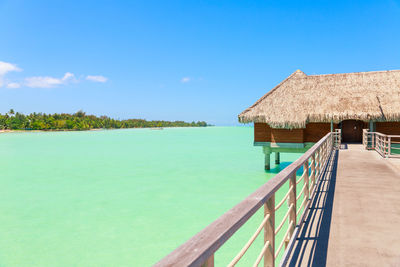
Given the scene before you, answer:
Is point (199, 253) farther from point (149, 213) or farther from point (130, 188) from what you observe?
point (130, 188)

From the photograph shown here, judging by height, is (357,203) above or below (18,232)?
above

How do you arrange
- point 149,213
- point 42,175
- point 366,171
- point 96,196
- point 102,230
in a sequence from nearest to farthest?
1. point 366,171
2. point 102,230
3. point 149,213
4. point 96,196
5. point 42,175

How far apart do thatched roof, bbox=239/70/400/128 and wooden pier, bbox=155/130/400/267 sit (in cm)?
951

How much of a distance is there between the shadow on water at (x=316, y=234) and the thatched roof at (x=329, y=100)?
10.6 m

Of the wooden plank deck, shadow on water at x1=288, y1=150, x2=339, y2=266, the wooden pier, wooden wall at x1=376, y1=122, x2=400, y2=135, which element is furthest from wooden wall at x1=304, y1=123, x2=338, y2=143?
shadow on water at x1=288, y1=150, x2=339, y2=266

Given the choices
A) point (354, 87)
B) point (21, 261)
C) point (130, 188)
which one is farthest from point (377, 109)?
point (21, 261)

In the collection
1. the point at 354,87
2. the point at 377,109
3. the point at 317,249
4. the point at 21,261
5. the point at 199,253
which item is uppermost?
the point at 354,87

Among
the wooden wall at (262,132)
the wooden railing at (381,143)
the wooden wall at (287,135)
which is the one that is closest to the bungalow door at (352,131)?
the wooden railing at (381,143)

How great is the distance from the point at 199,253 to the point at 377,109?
16306 millimetres

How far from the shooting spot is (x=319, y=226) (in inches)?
128

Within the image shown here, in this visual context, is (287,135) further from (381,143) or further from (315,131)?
(381,143)

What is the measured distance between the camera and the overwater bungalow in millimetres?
14469

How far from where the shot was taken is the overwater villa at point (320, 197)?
4.90 feet

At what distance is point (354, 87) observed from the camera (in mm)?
16312
